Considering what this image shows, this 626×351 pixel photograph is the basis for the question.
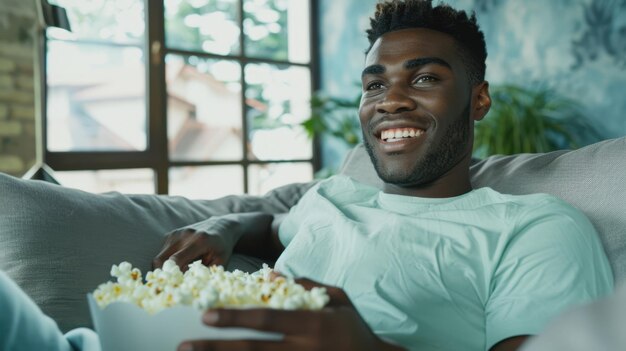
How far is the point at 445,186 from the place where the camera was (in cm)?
141

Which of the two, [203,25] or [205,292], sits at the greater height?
[203,25]

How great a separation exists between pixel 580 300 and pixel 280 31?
13.0 ft

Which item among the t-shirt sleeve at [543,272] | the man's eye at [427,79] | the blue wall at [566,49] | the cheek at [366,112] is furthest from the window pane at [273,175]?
the t-shirt sleeve at [543,272]

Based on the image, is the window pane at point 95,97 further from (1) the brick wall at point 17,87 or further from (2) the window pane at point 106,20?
(1) the brick wall at point 17,87

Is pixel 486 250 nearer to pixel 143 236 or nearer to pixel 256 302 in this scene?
pixel 256 302

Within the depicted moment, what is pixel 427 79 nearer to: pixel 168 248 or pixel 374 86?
pixel 374 86

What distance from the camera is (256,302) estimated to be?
0.73m

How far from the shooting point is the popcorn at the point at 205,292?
69 cm

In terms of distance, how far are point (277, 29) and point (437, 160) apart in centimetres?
348

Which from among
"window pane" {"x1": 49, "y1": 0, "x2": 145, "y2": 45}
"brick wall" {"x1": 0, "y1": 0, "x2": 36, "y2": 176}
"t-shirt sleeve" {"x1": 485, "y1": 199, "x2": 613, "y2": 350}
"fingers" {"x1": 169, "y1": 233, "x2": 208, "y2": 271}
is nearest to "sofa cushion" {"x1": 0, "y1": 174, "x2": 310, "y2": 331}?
"fingers" {"x1": 169, "y1": 233, "x2": 208, "y2": 271}

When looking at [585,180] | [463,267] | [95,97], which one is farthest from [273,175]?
[463,267]

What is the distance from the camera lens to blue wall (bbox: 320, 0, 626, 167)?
3.31 metres

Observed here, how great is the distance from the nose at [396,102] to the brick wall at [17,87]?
6.94 ft

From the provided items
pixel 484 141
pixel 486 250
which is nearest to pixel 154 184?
pixel 484 141
